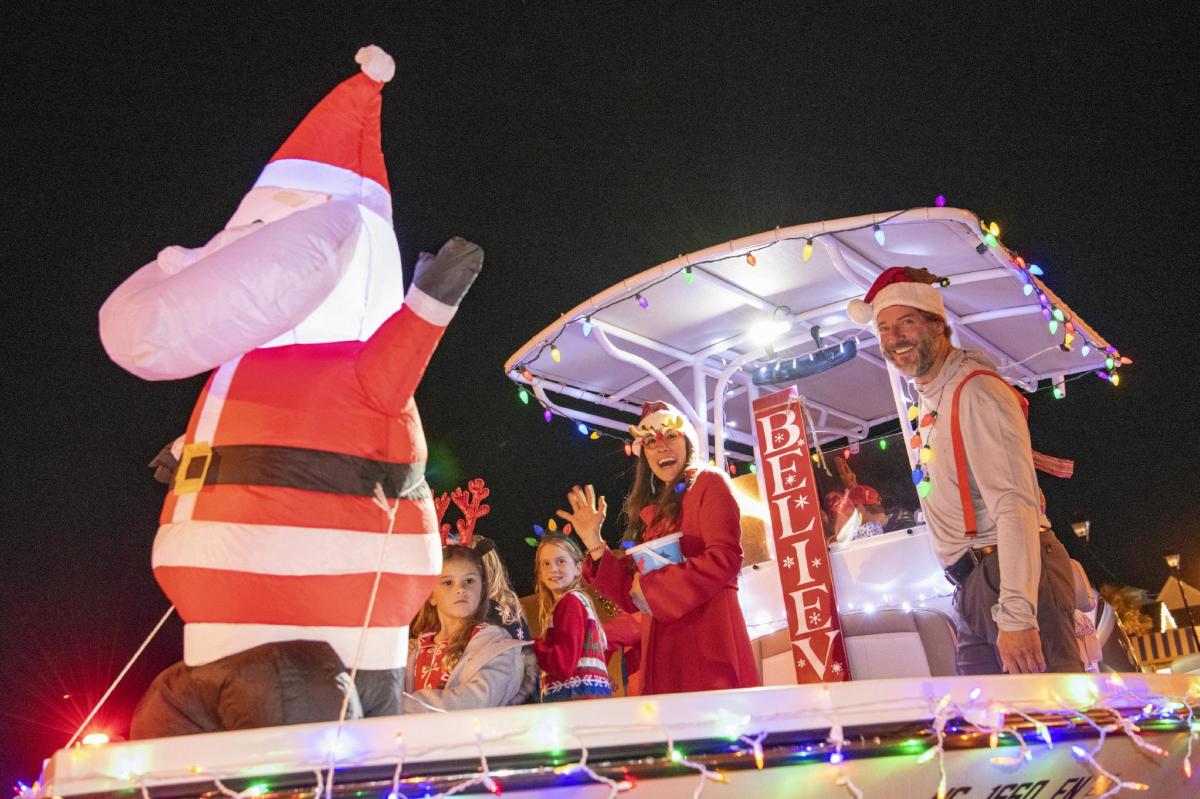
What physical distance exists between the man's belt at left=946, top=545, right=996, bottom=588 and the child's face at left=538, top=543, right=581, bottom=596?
6.48ft

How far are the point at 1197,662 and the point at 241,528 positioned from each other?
14.1 ft

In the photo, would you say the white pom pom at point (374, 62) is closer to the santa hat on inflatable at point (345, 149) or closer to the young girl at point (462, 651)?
the santa hat on inflatable at point (345, 149)

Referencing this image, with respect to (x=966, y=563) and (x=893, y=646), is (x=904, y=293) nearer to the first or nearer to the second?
(x=966, y=563)

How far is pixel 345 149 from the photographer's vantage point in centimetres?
206

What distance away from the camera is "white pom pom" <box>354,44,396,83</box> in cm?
208

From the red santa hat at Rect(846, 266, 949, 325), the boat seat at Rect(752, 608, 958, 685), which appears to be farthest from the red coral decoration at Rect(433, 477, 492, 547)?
the red santa hat at Rect(846, 266, 949, 325)

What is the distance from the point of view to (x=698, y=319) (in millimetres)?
5098

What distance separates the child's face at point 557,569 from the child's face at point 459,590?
530 mm

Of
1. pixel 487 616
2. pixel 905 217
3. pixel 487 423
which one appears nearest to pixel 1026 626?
pixel 487 616

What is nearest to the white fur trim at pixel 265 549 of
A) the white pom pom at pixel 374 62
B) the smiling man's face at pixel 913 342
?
the white pom pom at pixel 374 62

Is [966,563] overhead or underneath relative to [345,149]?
underneath

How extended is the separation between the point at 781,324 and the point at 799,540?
51.2 inches

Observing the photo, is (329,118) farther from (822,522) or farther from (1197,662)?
(1197,662)

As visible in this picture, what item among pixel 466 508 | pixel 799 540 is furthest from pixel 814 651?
pixel 466 508
